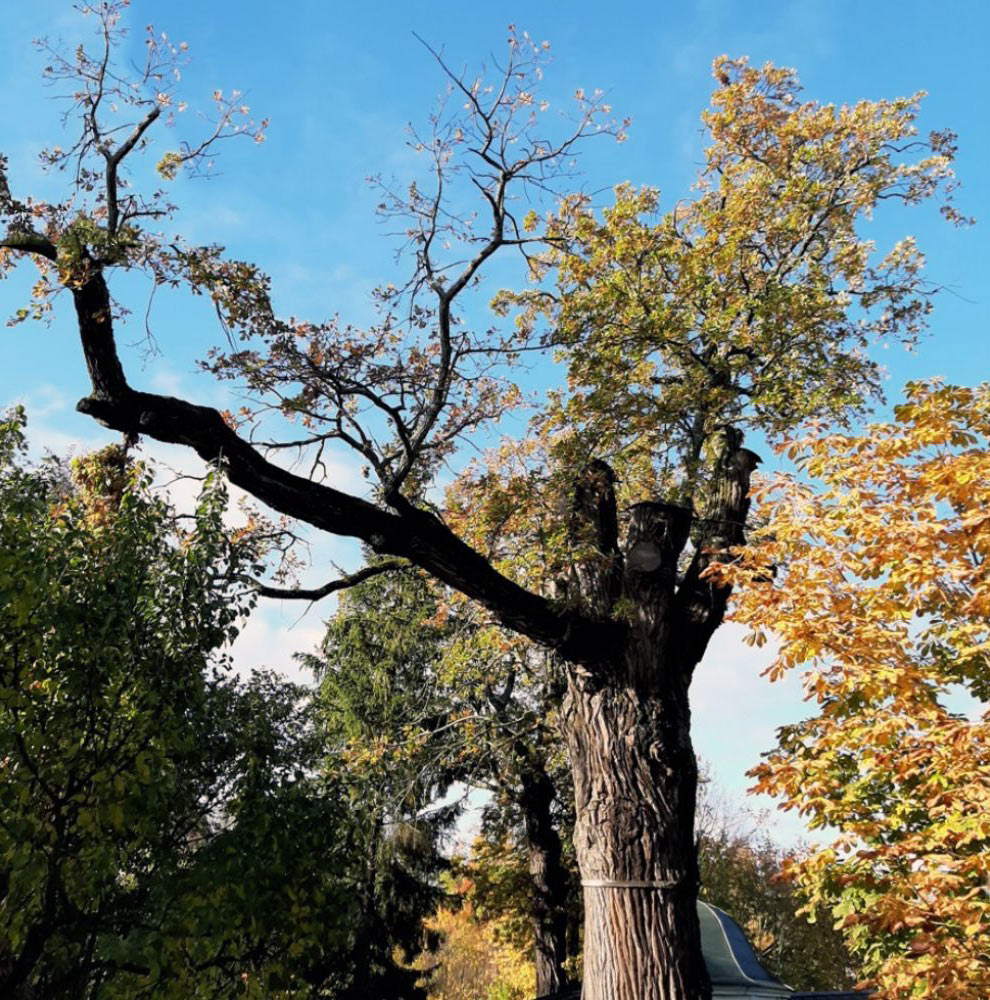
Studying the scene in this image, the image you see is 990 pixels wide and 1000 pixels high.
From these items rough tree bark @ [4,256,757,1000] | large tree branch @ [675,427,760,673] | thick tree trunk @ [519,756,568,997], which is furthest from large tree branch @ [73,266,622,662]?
thick tree trunk @ [519,756,568,997]

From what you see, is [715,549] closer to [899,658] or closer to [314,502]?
[899,658]

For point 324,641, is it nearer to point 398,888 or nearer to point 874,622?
point 398,888

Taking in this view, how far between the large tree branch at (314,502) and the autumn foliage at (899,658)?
1553 mm

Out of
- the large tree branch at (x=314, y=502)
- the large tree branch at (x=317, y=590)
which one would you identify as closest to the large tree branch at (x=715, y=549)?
the large tree branch at (x=314, y=502)

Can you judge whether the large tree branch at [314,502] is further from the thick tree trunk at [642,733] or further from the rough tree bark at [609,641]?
the thick tree trunk at [642,733]

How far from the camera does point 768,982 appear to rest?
47.6ft

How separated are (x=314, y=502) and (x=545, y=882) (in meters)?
13.1

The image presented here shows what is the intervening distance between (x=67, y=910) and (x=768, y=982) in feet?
41.5

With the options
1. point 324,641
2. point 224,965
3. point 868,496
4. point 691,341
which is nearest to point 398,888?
point 324,641

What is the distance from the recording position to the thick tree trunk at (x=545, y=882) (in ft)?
53.9

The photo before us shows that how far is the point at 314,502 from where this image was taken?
6.47 m

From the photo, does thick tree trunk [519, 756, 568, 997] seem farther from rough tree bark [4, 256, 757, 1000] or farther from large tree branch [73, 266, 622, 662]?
large tree branch [73, 266, 622, 662]

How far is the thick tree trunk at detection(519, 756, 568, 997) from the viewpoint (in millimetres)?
16438

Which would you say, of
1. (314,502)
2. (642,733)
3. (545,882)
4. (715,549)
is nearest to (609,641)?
(642,733)
